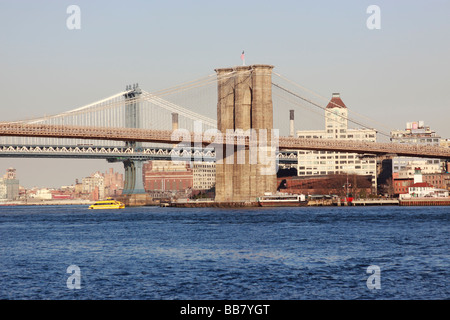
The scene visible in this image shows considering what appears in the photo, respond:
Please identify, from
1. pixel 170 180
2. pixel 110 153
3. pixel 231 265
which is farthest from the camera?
pixel 170 180

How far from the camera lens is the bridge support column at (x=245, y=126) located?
75.6 meters

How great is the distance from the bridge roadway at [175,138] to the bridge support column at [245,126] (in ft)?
Result: 5.44

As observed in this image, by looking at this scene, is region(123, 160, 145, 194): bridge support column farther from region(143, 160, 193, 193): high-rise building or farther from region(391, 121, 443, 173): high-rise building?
region(143, 160, 193, 193): high-rise building

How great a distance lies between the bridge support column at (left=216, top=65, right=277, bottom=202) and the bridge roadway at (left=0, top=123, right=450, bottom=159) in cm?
166

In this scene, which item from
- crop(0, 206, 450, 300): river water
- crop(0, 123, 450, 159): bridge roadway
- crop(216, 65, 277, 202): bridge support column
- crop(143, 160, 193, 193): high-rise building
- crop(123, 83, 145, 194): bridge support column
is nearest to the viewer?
crop(0, 206, 450, 300): river water

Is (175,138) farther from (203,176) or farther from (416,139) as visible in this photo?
(203,176)

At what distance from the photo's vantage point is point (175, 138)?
66.4 metres

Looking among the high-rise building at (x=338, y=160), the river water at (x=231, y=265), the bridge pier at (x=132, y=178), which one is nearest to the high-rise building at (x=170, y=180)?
the high-rise building at (x=338, y=160)

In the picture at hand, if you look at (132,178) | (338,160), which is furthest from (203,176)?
(132,178)

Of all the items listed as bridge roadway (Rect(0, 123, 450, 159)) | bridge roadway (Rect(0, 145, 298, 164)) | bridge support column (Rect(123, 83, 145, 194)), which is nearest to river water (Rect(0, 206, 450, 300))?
bridge roadway (Rect(0, 123, 450, 159))

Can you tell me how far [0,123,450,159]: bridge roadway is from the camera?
59062mm

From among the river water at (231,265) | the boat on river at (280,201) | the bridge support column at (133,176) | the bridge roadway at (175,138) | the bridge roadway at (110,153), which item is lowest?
the river water at (231,265)

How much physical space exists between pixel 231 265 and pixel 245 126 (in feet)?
174

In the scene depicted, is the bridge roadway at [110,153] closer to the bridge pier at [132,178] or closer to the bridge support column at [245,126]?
the bridge pier at [132,178]
